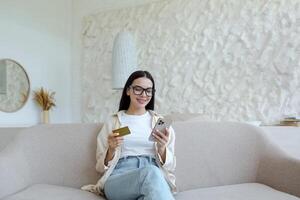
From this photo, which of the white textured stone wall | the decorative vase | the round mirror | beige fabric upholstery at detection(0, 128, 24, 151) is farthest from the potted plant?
beige fabric upholstery at detection(0, 128, 24, 151)

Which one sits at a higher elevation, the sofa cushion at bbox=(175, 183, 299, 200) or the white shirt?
the white shirt

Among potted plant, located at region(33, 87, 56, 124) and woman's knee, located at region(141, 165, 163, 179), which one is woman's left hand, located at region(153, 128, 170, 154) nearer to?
woman's knee, located at region(141, 165, 163, 179)

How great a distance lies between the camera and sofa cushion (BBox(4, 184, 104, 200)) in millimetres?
1634

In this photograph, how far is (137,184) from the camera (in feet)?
5.11

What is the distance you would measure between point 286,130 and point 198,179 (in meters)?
1.07

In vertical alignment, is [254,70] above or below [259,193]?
above

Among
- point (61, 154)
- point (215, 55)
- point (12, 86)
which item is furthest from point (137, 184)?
point (12, 86)

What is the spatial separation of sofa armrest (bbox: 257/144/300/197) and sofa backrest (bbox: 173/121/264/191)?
2.0 inches

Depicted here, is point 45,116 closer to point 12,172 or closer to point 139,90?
point 12,172

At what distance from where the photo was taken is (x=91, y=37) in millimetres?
4797

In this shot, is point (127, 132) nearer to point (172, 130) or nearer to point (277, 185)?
point (172, 130)

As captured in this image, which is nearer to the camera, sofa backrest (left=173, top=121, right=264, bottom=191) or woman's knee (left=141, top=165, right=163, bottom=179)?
woman's knee (left=141, top=165, right=163, bottom=179)

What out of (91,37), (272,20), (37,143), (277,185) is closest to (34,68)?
(91,37)

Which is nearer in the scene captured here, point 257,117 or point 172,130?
point 172,130
